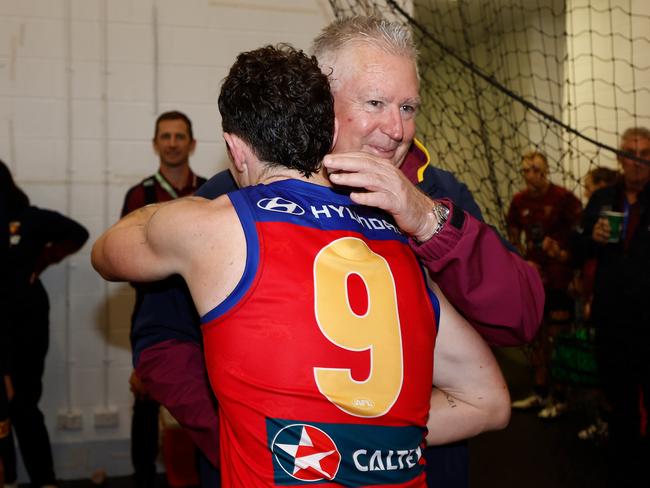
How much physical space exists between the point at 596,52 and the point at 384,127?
483cm

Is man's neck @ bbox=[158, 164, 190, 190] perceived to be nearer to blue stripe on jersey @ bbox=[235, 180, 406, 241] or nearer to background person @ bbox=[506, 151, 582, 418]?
background person @ bbox=[506, 151, 582, 418]

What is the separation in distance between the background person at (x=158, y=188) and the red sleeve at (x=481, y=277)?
2798mm

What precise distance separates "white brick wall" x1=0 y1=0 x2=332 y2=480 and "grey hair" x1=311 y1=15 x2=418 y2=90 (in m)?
2.76

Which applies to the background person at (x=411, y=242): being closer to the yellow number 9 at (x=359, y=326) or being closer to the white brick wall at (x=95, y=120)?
the yellow number 9 at (x=359, y=326)

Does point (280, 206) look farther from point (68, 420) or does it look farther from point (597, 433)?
point (597, 433)

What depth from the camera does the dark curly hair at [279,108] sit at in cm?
125

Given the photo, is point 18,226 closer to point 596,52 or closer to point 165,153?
point 165,153

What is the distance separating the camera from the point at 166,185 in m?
3.96

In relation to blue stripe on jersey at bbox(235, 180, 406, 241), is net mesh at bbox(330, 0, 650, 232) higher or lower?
higher

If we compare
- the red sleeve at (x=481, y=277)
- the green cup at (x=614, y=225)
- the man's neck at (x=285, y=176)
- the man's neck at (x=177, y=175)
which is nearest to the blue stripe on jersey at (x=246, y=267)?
the man's neck at (x=285, y=176)

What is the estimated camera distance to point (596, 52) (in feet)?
19.2

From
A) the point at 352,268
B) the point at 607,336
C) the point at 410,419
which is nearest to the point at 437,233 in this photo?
the point at 352,268

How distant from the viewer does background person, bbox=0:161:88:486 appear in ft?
12.5

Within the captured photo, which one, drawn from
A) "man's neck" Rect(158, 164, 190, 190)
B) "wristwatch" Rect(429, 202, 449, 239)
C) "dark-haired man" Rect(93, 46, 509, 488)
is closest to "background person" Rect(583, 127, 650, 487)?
"man's neck" Rect(158, 164, 190, 190)
